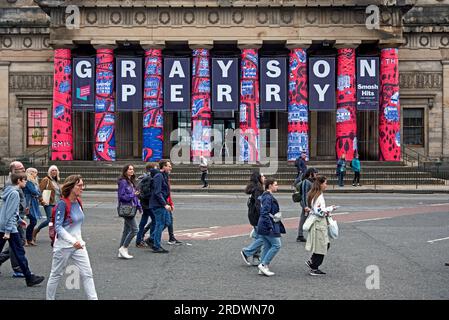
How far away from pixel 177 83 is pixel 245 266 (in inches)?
962

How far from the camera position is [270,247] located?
11188 millimetres

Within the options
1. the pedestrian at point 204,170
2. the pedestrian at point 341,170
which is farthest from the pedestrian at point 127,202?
the pedestrian at point 341,170

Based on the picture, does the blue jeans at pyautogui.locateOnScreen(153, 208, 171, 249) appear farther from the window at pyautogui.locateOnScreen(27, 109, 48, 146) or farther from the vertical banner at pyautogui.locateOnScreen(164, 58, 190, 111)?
the window at pyautogui.locateOnScreen(27, 109, 48, 146)

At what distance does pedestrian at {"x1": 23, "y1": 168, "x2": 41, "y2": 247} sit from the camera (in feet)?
45.1

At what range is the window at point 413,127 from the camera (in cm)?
4156

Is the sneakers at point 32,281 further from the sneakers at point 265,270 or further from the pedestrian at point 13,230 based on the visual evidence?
the sneakers at point 265,270

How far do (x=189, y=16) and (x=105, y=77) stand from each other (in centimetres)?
566

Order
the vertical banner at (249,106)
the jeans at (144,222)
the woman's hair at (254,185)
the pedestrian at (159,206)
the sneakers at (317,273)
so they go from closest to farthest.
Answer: the sneakers at (317,273) < the woman's hair at (254,185) < the pedestrian at (159,206) < the jeans at (144,222) < the vertical banner at (249,106)

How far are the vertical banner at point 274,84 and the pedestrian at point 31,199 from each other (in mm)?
22322

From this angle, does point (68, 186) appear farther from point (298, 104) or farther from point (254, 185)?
point (298, 104)

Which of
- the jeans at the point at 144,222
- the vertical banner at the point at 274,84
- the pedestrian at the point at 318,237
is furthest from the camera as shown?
the vertical banner at the point at 274,84

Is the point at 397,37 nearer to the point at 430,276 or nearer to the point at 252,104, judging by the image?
the point at 252,104

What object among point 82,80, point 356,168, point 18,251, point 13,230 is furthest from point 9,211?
point 82,80

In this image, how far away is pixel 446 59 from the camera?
40.8 meters
